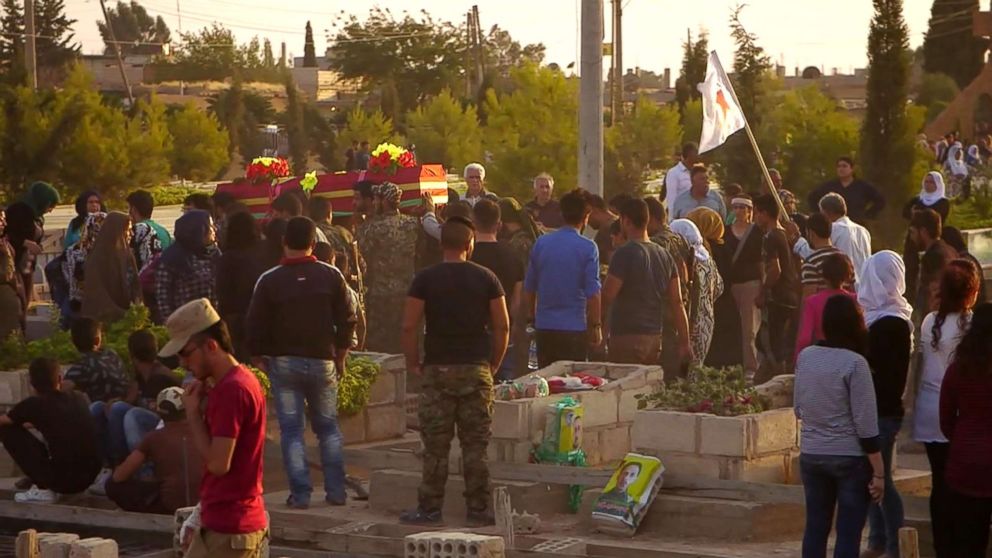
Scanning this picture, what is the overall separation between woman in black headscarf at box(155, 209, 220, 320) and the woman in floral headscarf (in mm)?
2012

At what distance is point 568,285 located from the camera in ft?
42.9

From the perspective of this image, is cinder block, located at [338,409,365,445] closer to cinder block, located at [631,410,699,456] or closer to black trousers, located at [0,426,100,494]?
black trousers, located at [0,426,100,494]

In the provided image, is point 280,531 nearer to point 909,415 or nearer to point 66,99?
point 909,415

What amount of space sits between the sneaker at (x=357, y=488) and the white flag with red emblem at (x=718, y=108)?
20.5 ft

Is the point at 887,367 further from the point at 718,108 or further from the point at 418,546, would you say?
the point at 718,108

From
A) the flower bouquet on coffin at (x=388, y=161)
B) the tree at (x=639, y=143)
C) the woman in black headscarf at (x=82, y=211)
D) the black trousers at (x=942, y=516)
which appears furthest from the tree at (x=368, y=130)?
the black trousers at (x=942, y=516)

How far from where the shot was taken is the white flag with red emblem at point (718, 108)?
688 inches

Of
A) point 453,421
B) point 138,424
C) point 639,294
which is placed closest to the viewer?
point 453,421

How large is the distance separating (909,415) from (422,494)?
497cm

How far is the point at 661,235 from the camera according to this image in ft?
46.2

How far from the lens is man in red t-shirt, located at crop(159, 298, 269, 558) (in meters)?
7.44

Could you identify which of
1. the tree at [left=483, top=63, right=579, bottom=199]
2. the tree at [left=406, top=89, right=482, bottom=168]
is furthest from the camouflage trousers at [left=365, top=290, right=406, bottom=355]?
the tree at [left=406, top=89, right=482, bottom=168]

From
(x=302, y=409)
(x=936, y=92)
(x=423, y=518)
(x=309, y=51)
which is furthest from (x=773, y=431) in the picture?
(x=309, y=51)

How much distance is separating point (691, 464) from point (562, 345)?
2.29 meters
